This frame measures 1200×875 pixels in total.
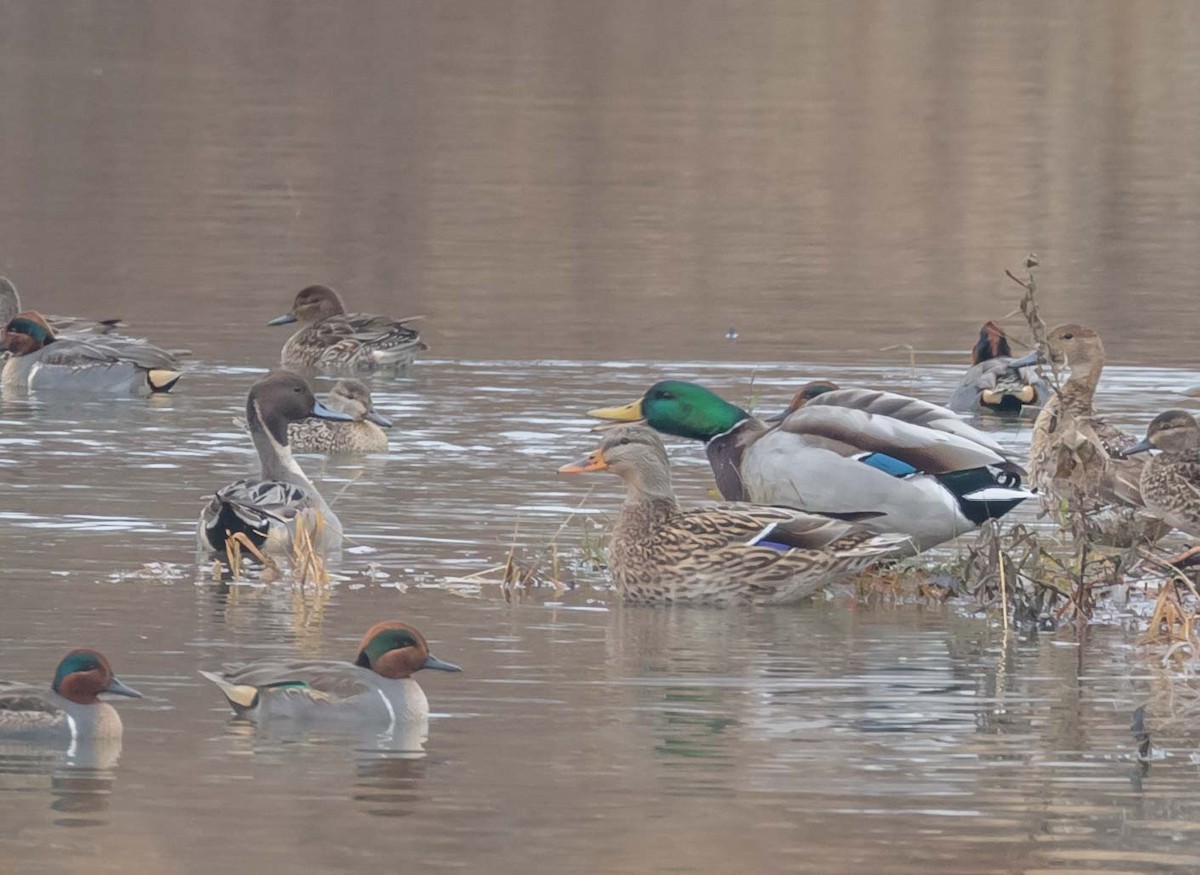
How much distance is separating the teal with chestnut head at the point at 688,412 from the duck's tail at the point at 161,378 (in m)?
5.03

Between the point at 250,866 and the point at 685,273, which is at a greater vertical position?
the point at 685,273

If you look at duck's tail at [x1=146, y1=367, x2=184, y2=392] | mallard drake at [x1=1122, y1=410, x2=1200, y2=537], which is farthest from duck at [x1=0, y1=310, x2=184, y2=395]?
mallard drake at [x1=1122, y1=410, x2=1200, y2=537]

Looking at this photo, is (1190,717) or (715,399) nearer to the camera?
(1190,717)

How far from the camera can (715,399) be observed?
37.3ft

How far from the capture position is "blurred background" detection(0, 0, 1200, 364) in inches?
790

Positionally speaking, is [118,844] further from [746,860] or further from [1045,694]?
[1045,694]

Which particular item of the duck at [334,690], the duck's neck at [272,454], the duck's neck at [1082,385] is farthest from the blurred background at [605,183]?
the duck at [334,690]

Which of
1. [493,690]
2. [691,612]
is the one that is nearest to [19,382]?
[691,612]

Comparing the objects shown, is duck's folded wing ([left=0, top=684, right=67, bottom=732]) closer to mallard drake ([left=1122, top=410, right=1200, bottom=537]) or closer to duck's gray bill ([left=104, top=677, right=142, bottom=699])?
duck's gray bill ([left=104, top=677, right=142, bottom=699])

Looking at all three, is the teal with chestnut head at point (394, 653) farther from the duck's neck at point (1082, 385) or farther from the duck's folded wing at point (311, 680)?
the duck's neck at point (1082, 385)

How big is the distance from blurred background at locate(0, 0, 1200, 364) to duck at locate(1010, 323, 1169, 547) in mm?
4742

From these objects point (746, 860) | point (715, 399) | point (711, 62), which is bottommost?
point (746, 860)

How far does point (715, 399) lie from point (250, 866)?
Result: 5049 millimetres

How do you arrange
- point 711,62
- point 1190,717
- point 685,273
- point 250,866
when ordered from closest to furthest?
point 250,866 → point 1190,717 → point 685,273 → point 711,62
